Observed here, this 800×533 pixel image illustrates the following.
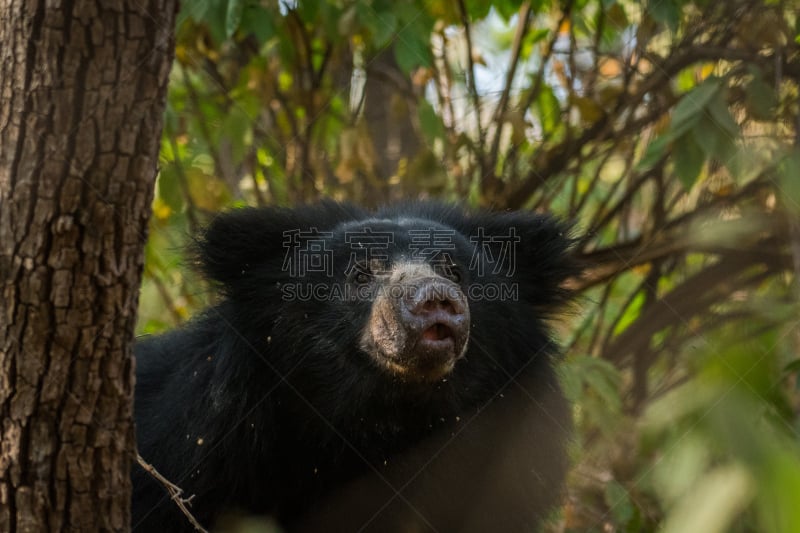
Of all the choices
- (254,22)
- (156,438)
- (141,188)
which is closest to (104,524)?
(141,188)

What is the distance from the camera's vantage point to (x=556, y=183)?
5777 mm

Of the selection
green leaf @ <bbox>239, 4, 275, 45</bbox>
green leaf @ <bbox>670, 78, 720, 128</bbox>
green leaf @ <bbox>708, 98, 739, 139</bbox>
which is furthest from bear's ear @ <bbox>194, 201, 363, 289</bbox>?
green leaf @ <bbox>708, 98, 739, 139</bbox>

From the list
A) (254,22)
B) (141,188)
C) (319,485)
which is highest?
(254,22)

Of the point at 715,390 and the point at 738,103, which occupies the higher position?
the point at 738,103

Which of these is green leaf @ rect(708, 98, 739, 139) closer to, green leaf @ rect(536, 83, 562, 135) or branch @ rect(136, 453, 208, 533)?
green leaf @ rect(536, 83, 562, 135)

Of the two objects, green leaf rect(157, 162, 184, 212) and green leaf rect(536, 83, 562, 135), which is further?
green leaf rect(536, 83, 562, 135)

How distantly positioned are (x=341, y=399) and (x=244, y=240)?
82cm

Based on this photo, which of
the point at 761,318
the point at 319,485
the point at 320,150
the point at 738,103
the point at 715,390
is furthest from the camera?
the point at 320,150

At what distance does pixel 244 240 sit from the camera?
3832 mm

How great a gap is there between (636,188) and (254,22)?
2.55 metres

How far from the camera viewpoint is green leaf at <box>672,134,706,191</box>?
4.09 metres

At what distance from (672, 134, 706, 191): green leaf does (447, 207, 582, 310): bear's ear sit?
557 millimetres

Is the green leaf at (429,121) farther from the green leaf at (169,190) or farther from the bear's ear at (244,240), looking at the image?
the green leaf at (169,190)

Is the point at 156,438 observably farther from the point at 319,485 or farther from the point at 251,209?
the point at 251,209
